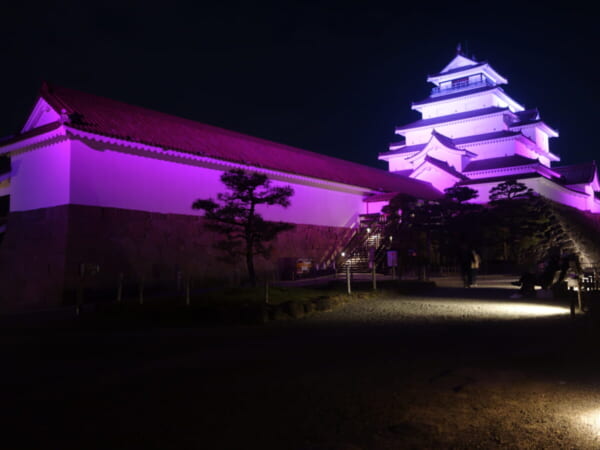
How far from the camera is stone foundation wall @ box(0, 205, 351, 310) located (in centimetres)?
1634

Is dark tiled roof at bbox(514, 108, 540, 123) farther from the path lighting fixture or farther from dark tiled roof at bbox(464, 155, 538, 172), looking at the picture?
the path lighting fixture

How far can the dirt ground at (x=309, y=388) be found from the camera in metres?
4.38

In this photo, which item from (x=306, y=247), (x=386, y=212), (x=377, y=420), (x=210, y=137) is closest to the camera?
(x=377, y=420)

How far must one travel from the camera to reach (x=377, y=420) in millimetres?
4742

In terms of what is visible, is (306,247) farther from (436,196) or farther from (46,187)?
(436,196)

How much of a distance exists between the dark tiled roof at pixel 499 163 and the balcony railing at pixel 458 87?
7.75 metres

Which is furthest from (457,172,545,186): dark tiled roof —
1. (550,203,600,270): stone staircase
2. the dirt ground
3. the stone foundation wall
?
the dirt ground

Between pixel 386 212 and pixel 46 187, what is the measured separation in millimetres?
18323

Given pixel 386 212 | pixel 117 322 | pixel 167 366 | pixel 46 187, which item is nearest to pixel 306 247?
pixel 386 212

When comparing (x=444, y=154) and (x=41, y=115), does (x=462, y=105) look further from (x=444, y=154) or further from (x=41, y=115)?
(x=41, y=115)

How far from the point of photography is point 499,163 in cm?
4100

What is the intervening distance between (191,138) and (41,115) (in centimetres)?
621

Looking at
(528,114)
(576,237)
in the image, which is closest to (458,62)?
(528,114)

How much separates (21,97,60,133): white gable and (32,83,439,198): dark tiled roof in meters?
0.41
